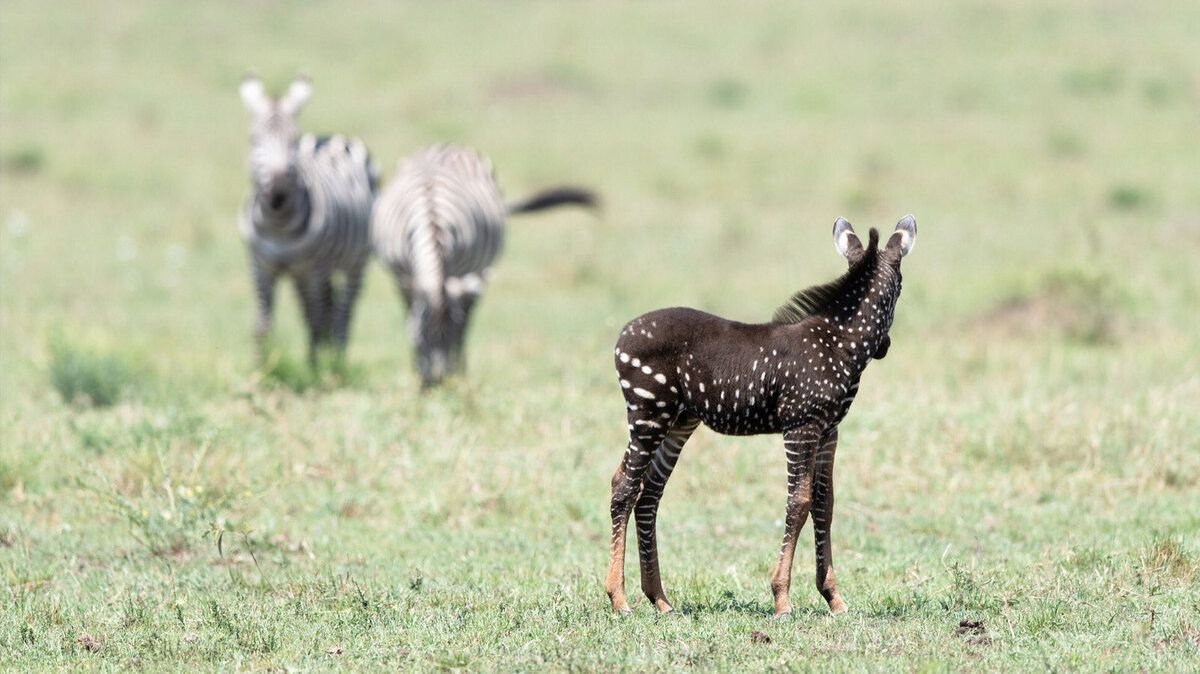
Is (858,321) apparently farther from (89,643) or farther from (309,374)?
(309,374)

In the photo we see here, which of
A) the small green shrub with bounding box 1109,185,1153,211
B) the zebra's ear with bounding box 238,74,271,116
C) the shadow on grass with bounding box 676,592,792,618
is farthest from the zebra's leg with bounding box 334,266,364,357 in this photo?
the small green shrub with bounding box 1109,185,1153,211

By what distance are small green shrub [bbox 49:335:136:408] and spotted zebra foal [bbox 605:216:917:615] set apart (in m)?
6.28

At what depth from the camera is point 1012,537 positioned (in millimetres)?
8602

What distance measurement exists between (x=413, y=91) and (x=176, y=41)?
701 centimetres

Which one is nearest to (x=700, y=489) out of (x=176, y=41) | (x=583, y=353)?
(x=583, y=353)

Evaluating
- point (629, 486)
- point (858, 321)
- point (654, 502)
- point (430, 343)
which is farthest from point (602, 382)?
point (858, 321)

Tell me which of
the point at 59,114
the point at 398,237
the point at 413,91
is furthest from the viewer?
the point at 413,91

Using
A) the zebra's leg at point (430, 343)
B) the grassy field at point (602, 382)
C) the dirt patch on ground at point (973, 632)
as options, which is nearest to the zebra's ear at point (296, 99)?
→ the grassy field at point (602, 382)

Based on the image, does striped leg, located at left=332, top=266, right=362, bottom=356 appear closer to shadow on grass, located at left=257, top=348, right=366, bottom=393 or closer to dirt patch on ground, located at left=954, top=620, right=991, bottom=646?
shadow on grass, located at left=257, top=348, right=366, bottom=393

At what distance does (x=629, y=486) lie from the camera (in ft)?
21.3

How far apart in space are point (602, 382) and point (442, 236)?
182 cm

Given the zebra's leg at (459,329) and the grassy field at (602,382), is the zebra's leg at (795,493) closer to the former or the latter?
the grassy field at (602,382)

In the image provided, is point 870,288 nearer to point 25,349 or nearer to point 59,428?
point 59,428

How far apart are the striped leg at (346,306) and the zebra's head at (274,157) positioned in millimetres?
1216
